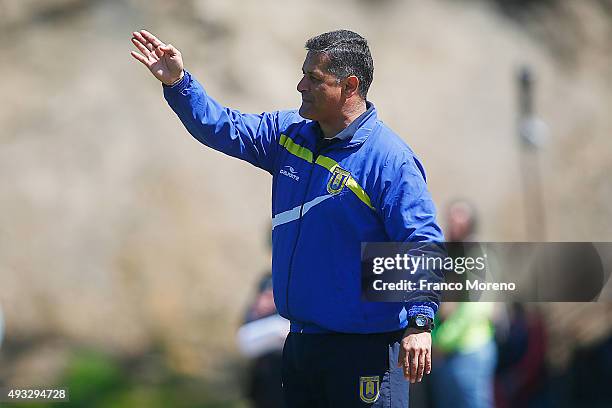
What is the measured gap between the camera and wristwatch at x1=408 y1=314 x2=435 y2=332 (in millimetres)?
3820

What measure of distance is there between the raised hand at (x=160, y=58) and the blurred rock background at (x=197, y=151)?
7.06 metres

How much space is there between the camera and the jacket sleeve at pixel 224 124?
4164 mm

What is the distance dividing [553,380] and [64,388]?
595cm

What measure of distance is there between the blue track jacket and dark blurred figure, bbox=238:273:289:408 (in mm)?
2197

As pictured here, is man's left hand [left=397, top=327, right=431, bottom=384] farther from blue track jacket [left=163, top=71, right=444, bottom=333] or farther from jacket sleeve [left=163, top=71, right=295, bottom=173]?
jacket sleeve [left=163, top=71, right=295, bottom=173]

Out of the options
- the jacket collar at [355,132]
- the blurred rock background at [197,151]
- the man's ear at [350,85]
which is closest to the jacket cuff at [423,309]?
the jacket collar at [355,132]

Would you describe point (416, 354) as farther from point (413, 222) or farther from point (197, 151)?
point (197, 151)

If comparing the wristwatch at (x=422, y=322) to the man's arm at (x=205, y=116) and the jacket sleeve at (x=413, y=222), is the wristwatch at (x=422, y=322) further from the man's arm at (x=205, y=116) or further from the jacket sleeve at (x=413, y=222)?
the man's arm at (x=205, y=116)

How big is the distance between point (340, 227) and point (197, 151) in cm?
820

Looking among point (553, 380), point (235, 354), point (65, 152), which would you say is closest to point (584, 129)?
point (553, 380)

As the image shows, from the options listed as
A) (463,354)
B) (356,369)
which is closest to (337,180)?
(356,369)

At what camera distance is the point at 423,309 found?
12.6ft

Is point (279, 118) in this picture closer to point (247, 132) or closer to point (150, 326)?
point (247, 132)

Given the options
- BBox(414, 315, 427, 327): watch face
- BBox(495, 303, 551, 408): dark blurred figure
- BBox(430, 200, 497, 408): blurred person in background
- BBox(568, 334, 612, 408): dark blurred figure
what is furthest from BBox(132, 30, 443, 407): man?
BBox(568, 334, 612, 408): dark blurred figure
